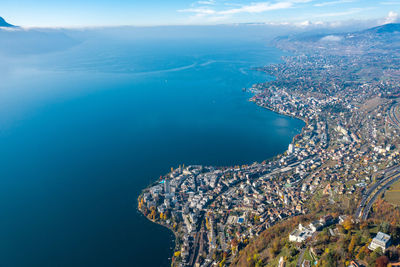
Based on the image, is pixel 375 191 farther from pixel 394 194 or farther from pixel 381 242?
pixel 381 242

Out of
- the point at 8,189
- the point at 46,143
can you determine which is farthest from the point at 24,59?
the point at 8,189

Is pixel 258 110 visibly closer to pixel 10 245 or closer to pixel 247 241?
pixel 247 241

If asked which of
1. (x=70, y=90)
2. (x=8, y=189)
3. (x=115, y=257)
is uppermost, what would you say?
(x=70, y=90)

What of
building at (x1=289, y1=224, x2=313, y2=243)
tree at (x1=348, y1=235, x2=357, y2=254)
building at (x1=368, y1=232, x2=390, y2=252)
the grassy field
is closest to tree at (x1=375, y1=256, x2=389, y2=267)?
building at (x1=368, y1=232, x2=390, y2=252)

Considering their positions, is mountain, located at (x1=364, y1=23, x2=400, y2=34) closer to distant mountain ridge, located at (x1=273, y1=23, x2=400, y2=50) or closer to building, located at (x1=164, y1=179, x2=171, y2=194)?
distant mountain ridge, located at (x1=273, y1=23, x2=400, y2=50)

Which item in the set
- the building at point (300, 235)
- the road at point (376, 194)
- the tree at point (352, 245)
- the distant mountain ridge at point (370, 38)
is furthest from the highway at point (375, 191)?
the distant mountain ridge at point (370, 38)

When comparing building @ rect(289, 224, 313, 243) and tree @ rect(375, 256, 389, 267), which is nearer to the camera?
tree @ rect(375, 256, 389, 267)

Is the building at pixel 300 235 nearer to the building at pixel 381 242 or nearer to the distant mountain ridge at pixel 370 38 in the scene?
the building at pixel 381 242

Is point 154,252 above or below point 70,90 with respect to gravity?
below
